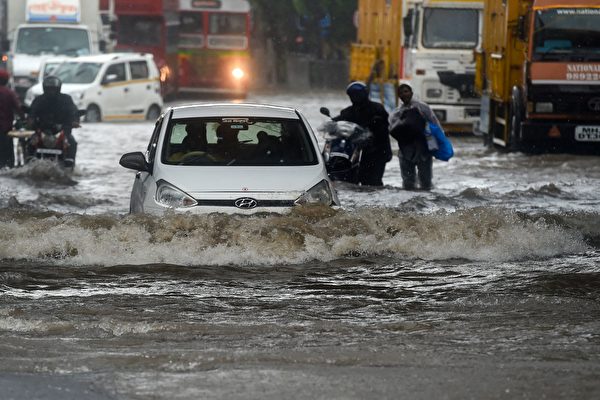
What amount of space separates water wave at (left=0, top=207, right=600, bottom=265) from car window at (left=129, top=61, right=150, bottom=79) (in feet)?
70.3

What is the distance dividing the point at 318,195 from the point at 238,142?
1003mm

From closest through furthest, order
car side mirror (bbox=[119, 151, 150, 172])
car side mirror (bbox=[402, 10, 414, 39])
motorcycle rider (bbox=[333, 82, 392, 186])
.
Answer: car side mirror (bbox=[119, 151, 150, 172])
motorcycle rider (bbox=[333, 82, 392, 186])
car side mirror (bbox=[402, 10, 414, 39])

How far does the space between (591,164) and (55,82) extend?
8446mm

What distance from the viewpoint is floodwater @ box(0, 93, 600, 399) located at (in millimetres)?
7004

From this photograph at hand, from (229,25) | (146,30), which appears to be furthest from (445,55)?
(229,25)

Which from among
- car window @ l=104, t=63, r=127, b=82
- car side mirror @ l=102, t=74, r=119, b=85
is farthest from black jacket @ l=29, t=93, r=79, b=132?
car window @ l=104, t=63, r=127, b=82

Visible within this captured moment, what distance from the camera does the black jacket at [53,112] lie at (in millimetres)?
19266

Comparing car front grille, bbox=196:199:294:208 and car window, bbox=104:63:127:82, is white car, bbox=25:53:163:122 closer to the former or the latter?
car window, bbox=104:63:127:82

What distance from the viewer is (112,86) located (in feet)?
109

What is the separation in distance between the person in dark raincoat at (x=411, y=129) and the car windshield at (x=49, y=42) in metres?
21.4

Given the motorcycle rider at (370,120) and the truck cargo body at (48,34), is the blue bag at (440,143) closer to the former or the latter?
the motorcycle rider at (370,120)

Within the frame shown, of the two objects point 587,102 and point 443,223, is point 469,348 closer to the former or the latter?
point 443,223

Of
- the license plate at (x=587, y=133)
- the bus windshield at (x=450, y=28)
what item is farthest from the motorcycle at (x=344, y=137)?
the bus windshield at (x=450, y=28)

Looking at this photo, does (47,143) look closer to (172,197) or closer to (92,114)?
(172,197)
